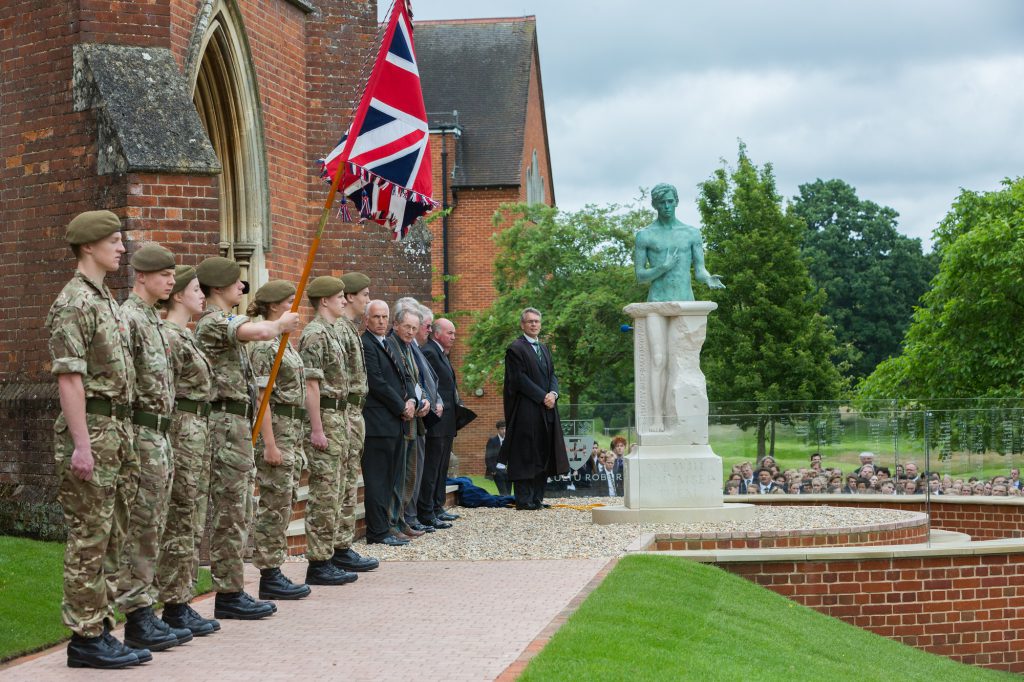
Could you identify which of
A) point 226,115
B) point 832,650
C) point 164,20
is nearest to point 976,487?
point 832,650

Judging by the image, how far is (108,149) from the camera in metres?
10.3

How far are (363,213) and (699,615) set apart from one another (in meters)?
3.91

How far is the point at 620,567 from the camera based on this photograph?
9.56m

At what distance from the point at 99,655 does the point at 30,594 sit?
243cm

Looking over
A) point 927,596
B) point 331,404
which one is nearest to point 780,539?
point 927,596

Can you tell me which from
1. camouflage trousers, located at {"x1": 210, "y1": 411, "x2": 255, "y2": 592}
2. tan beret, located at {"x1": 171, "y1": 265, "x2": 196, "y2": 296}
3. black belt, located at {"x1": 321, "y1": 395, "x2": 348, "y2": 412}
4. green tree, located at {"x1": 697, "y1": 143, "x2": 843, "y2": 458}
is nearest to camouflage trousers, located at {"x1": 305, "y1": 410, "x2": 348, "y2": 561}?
black belt, located at {"x1": 321, "y1": 395, "x2": 348, "y2": 412}

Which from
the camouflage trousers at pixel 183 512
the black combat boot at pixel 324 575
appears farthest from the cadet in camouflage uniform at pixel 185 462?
the black combat boot at pixel 324 575

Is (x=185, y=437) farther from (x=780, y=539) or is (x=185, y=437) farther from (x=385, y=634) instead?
(x=780, y=539)

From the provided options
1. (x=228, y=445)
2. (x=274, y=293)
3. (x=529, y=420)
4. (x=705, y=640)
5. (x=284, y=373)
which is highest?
(x=274, y=293)

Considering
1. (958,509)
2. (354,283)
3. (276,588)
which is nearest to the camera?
(276,588)

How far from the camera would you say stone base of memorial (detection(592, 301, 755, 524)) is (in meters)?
13.2

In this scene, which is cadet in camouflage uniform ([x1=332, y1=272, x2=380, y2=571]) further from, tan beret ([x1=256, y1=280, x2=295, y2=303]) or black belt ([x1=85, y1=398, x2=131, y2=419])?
black belt ([x1=85, y1=398, x2=131, y2=419])

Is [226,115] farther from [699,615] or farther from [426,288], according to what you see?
[699,615]

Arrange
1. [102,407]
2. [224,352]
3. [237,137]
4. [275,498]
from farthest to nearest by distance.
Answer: [237,137] < [275,498] < [224,352] < [102,407]
